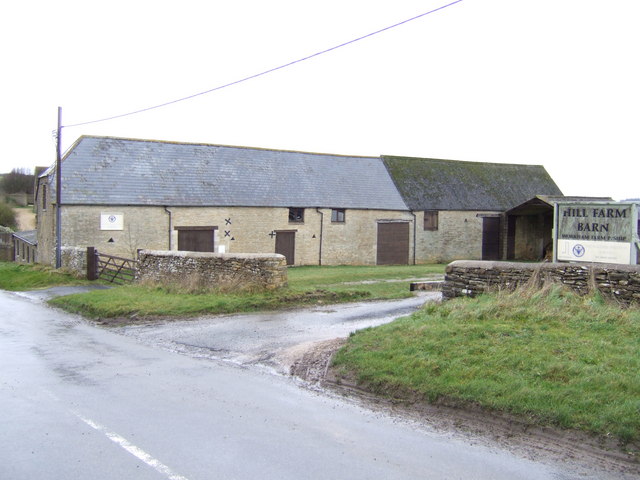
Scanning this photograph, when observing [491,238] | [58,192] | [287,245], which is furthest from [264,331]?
[491,238]

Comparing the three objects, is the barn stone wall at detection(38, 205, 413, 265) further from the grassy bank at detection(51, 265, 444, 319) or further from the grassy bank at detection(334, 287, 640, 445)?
the grassy bank at detection(334, 287, 640, 445)

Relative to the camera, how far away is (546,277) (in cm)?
1252

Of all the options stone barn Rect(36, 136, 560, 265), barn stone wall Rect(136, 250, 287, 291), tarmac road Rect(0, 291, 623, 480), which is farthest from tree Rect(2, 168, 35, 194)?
tarmac road Rect(0, 291, 623, 480)

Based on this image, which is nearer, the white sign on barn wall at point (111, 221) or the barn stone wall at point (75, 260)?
the barn stone wall at point (75, 260)

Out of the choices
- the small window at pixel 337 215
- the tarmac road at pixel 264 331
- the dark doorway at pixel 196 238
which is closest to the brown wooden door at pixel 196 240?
the dark doorway at pixel 196 238

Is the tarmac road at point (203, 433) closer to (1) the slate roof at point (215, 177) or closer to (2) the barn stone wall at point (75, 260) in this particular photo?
(2) the barn stone wall at point (75, 260)

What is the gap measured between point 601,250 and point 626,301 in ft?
9.37

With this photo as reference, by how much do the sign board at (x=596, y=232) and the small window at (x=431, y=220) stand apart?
25.0 m

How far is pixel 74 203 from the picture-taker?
28.5 m

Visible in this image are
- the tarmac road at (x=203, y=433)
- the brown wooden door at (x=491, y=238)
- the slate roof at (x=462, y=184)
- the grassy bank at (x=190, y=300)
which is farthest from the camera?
the brown wooden door at (x=491, y=238)

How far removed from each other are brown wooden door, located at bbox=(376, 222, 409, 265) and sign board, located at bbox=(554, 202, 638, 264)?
23.3m

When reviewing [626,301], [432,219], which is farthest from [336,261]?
[626,301]

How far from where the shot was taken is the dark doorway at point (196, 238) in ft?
104

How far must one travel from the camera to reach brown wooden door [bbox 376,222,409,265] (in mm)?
37938
